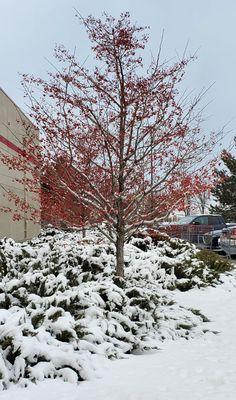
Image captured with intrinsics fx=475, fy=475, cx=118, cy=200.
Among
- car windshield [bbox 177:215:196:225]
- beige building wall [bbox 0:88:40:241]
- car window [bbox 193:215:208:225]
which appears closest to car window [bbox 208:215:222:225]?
car window [bbox 193:215:208:225]

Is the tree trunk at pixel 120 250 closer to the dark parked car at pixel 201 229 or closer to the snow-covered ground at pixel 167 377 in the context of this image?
the snow-covered ground at pixel 167 377

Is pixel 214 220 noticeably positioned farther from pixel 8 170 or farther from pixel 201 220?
pixel 8 170

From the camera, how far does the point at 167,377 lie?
4551mm

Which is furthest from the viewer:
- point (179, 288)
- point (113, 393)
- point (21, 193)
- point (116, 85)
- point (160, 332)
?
point (21, 193)

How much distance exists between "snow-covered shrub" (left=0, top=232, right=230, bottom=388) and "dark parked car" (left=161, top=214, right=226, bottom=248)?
851 cm

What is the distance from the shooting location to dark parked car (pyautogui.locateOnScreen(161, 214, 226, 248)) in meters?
18.5

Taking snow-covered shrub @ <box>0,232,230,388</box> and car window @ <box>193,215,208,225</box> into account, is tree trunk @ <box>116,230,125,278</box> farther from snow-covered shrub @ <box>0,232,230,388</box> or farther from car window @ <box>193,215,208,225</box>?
car window @ <box>193,215,208,225</box>

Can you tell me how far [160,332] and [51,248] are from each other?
13.9 ft

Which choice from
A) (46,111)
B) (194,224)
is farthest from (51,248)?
(194,224)

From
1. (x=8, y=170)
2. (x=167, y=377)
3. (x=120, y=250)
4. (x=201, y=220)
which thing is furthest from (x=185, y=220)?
(x=167, y=377)

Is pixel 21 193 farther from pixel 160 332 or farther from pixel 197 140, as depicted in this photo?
pixel 160 332

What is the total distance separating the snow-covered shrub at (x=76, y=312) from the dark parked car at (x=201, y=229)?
8.51m

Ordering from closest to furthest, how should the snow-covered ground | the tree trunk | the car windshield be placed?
1. the snow-covered ground
2. the tree trunk
3. the car windshield

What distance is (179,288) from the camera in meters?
9.41
